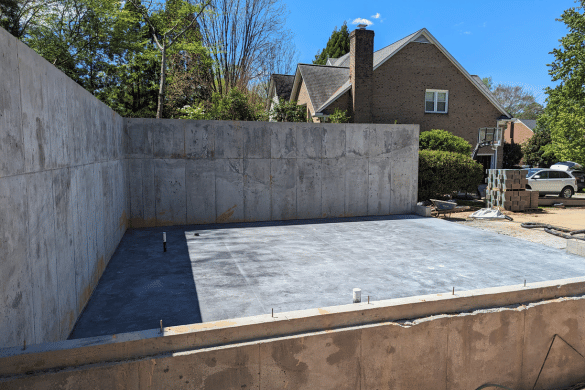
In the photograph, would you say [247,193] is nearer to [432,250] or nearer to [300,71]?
[432,250]

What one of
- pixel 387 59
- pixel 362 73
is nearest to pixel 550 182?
pixel 387 59

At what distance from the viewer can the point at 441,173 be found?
55.0ft

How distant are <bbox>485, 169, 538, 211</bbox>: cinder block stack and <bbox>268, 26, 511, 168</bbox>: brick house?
7873 mm

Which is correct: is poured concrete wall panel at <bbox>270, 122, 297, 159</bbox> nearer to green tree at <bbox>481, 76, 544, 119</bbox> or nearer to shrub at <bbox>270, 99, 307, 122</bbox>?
shrub at <bbox>270, 99, 307, 122</bbox>

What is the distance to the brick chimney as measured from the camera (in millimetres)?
21672

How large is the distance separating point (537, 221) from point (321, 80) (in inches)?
581

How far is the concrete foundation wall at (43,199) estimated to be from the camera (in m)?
2.97

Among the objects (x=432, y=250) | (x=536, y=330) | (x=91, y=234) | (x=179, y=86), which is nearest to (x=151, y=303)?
(x=91, y=234)

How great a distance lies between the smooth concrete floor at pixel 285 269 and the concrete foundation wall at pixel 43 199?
733 mm

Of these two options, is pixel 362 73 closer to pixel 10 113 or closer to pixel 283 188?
pixel 283 188

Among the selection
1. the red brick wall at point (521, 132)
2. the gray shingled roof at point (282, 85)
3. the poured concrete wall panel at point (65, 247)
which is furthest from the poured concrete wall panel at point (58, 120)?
the red brick wall at point (521, 132)

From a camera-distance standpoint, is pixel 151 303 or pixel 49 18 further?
pixel 49 18

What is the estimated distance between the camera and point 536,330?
4.85m

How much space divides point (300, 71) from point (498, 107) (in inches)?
490
